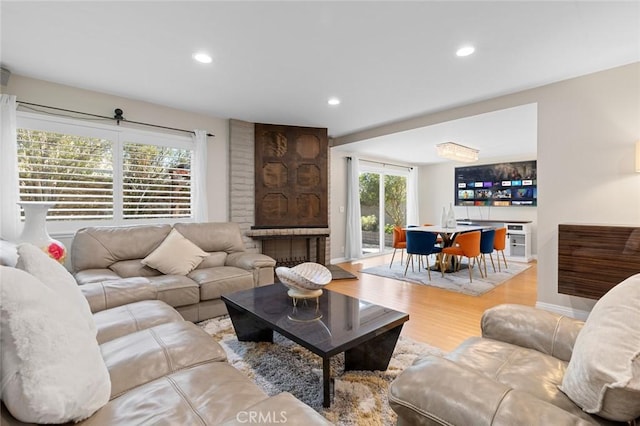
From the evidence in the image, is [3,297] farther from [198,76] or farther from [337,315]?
[198,76]

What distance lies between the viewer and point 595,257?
101 inches

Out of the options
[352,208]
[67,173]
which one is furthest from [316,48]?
[352,208]

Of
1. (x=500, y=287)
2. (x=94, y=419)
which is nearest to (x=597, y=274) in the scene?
(x=500, y=287)

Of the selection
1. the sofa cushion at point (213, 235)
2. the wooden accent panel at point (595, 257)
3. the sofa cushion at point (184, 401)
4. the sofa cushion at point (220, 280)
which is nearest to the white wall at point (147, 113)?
the sofa cushion at point (213, 235)

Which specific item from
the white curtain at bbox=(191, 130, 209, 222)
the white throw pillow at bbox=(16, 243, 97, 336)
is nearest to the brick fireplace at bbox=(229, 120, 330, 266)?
the white curtain at bbox=(191, 130, 209, 222)

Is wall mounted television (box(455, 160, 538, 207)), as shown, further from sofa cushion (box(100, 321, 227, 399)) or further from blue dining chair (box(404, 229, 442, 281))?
sofa cushion (box(100, 321, 227, 399))

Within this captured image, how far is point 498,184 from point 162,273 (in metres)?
6.82

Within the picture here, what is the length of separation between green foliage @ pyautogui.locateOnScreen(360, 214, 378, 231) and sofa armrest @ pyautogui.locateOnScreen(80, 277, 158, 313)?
16.1 feet

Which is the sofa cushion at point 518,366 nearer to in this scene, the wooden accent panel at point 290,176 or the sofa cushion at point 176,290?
the sofa cushion at point 176,290

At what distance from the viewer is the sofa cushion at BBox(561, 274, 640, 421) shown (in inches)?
29.0

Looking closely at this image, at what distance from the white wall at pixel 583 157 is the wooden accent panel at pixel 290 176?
2781 millimetres

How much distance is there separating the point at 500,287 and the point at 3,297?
15.7ft

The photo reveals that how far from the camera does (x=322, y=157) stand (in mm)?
5008

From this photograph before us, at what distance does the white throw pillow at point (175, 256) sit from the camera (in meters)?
2.94
